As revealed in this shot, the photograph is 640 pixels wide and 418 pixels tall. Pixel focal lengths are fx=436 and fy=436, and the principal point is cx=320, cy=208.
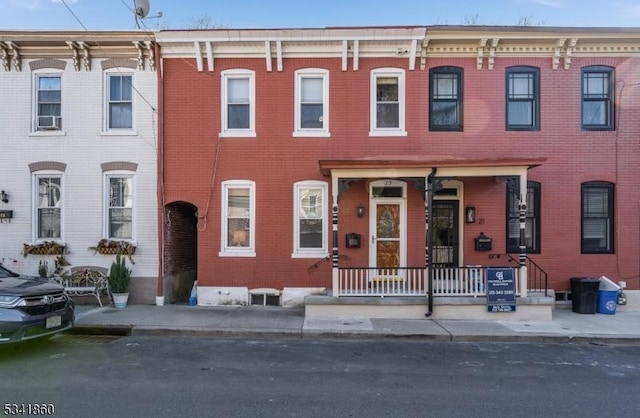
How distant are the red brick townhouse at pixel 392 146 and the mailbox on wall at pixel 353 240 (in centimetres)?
3

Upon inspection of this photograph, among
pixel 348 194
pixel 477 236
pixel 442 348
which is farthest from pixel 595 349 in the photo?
pixel 348 194

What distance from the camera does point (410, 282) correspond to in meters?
10.9

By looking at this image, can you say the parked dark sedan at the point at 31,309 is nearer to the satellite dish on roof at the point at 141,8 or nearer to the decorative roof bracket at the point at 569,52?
the satellite dish on roof at the point at 141,8

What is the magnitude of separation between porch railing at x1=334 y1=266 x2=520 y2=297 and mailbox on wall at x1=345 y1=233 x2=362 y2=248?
0.68 meters

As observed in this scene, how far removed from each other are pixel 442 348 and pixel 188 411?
489 centimetres

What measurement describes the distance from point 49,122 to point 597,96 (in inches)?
581

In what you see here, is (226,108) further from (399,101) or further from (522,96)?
(522,96)

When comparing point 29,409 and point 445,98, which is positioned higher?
point 445,98

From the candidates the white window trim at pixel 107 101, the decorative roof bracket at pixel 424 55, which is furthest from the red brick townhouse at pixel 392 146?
the white window trim at pixel 107 101

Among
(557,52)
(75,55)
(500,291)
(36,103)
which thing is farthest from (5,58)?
(557,52)

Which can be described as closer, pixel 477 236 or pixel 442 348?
pixel 442 348

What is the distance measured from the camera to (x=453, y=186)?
11.7 metres

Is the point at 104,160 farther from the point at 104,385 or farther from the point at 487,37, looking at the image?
the point at 487,37

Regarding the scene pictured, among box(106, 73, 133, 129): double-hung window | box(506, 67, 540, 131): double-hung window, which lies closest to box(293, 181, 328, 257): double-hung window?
box(106, 73, 133, 129): double-hung window
